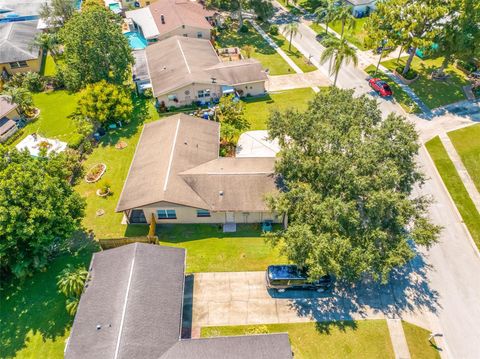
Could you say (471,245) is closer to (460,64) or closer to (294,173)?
(294,173)

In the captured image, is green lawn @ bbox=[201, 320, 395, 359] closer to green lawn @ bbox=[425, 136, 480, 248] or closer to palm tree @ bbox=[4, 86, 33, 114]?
green lawn @ bbox=[425, 136, 480, 248]

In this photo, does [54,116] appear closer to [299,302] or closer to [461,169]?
[299,302]

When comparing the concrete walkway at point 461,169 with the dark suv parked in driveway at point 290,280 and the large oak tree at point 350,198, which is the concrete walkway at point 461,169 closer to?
the large oak tree at point 350,198

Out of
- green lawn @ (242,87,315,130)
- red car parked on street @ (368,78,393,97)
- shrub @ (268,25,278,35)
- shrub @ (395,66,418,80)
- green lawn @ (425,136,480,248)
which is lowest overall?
green lawn @ (425,136,480,248)

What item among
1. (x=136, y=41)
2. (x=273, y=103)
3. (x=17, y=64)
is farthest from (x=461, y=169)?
(x=17, y=64)

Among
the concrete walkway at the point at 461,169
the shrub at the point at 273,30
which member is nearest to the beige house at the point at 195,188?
the concrete walkway at the point at 461,169

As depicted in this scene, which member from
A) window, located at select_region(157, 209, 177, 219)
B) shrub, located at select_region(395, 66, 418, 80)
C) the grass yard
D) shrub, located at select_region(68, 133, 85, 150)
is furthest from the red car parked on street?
shrub, located at select_region(68, 133, 85, 150)

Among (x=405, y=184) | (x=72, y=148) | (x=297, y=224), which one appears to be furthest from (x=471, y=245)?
(x=72, y=148)
